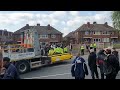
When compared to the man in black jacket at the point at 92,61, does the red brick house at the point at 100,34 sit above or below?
above

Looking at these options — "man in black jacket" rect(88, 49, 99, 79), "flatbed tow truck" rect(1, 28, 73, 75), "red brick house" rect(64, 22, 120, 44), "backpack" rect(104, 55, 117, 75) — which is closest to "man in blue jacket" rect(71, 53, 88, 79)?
"backpack" rect(104, 55, 117, 75)

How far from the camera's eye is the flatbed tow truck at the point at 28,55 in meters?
9.26

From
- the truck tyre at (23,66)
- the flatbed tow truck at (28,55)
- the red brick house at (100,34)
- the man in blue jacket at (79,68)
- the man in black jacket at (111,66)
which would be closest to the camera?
the man in black jacket at (111,66)

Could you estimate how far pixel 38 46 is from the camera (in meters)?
10.4

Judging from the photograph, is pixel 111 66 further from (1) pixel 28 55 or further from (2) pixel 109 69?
(1) pixel 28 55

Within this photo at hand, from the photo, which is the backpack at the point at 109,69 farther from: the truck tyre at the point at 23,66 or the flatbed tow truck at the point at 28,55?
the truck tyre at the point at 23,66

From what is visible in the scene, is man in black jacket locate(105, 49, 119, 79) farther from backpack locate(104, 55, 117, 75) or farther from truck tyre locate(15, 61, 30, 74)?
truck tyre locate(15, 61, 30, 74)

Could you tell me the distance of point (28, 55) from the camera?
9773 mm

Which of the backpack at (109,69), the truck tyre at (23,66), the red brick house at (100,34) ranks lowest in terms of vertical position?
the truck tyre at (23,66)

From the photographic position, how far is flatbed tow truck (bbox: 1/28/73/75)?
30.4ft

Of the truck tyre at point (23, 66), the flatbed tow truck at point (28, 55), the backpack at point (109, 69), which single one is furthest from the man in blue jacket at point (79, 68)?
the truck tyre at point (23, 66)

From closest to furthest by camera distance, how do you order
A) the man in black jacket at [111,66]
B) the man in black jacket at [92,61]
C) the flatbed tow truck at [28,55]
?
the man in black jacket at [111,66], the man in black jacket at [92,61], the flatbed tow truck at [28,55]
